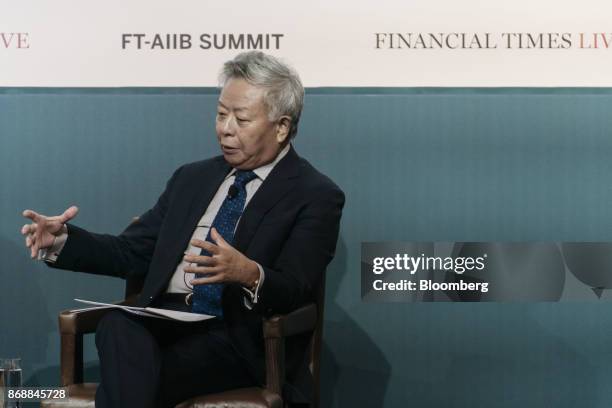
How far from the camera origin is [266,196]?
2996 millimetres

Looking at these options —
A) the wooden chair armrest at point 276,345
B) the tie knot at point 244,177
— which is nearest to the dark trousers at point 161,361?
the wooden chair armrest at point 276,345

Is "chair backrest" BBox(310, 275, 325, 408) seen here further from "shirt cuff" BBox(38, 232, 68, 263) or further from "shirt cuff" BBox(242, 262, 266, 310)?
"shirt cuff" BBox(38, 232, 68, 263)

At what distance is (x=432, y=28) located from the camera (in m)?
3.88

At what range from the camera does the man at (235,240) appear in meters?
2.77

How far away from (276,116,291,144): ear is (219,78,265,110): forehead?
0.30 ft

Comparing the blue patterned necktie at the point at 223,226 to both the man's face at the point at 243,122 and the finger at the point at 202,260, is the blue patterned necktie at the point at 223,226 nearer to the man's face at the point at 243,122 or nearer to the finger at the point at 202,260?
the man's face at the point at 243,122

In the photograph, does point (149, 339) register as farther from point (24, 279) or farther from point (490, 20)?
point (490, 20)

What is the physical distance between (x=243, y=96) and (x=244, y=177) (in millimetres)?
255

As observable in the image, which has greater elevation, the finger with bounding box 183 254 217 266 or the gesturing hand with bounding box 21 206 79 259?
the gesturing hand with bounding box 21 206 79 259

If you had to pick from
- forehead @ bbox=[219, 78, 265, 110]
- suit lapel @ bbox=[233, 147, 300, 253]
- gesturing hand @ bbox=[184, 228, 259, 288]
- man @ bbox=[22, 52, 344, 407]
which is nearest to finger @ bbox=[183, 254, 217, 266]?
gesturing hand @ bbox=[184, 228, 259, 288]

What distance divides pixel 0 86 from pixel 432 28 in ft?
5.67

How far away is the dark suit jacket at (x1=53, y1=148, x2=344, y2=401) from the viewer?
286 centimetres

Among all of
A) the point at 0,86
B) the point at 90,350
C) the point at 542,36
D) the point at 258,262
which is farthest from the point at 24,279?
the point at 542,36

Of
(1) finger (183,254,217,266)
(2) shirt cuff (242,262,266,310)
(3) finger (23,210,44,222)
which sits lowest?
(2) shirt cuff (242,262,266,310)
